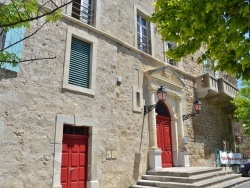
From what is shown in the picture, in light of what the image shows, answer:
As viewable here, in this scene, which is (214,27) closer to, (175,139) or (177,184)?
(177,184)

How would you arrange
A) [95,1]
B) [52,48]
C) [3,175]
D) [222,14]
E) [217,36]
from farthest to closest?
[95,1] → [52,48] → [3,175] → [217,36] → [222,14]

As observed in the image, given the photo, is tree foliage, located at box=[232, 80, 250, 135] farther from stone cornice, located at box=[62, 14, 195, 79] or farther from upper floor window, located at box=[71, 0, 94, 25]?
upper floor window, located at box=[71, 0, 94, 25]

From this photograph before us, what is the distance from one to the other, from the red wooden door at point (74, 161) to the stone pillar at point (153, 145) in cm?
255

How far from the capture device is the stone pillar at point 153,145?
8.00 meters

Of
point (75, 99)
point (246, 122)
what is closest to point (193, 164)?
point (246, 122)

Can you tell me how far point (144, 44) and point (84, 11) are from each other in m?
2.88

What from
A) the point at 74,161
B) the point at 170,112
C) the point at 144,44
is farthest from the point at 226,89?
the point at 74,161

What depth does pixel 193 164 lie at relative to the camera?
10039 mm

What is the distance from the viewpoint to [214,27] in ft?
12.1

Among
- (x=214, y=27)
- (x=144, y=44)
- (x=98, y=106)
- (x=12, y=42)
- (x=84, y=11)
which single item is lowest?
(x=98, y=106)

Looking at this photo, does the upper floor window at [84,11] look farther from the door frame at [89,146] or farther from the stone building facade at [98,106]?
the door frame at [89,146]

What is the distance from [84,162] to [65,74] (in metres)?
2.41

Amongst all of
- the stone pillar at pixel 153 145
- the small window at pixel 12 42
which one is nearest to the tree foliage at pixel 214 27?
the small window at pixel 12 42

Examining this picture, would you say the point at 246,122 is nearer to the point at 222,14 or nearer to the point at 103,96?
the point at 103,96
